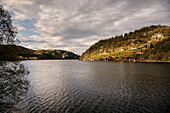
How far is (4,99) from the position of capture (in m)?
27.3

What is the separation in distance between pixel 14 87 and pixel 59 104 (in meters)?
14.6

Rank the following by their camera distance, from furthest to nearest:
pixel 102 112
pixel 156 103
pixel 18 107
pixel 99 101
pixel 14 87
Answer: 1. pixel 14 87
2. pixel 99 101
3. pixel 156 103
4. pixel 18 107
5. pixel 102 112

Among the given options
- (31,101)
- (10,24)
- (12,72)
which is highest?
(10,24)

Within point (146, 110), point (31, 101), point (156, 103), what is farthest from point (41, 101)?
point (156, 103)

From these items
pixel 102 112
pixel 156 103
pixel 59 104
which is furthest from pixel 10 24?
pixel 156 103

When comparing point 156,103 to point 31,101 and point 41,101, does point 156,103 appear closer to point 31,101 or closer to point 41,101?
point 41,101

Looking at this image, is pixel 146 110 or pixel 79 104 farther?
pixel 79 104

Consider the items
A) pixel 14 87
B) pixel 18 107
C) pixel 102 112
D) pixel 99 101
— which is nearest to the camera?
pixel 102 112

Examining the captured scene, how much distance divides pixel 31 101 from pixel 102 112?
61.6ft

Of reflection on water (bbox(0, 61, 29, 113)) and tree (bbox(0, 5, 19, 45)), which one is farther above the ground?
tree (bbox(0, 5, 19, 45))

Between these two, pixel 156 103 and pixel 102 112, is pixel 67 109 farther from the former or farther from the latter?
pixel 156 103

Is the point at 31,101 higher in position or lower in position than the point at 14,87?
lower

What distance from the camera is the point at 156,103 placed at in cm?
2581

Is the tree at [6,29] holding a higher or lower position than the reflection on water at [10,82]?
higher
